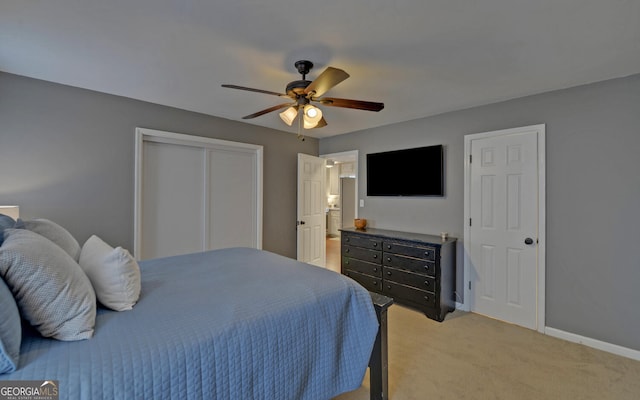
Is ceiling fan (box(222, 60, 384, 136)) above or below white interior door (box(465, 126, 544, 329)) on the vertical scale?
above

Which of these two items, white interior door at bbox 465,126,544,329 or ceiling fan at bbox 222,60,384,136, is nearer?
ceiling fan at bbox 222,60,384,136

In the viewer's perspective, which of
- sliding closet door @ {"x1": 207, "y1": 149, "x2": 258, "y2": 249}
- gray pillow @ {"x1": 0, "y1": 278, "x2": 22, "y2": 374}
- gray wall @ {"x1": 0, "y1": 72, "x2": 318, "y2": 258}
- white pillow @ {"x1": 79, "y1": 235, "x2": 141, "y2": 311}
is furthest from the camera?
sliding closet door @ {"x1": 207, "y1": 149, "x2": 258, "y2": 249}

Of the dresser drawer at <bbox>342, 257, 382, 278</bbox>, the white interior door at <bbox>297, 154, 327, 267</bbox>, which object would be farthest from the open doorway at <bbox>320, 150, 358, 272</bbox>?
the dresser drawer at <bbox>342, 257, 382, 278</bbox>

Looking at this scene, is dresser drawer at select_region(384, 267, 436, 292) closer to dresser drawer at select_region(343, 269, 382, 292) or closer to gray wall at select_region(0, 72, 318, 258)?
dresser drawer at select_region(343, 269, 382, 292)

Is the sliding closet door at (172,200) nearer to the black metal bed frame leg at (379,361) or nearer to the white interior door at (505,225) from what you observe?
the black metal bed frame leg at (379,361)

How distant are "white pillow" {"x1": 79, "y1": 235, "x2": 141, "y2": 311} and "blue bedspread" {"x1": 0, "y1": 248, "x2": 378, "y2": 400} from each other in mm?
52

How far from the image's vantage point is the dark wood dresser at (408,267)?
319cm

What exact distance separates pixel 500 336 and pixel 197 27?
3.68 metres

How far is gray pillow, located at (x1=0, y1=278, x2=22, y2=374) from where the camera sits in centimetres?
85

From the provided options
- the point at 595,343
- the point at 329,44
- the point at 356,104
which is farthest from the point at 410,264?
the point at 329,44

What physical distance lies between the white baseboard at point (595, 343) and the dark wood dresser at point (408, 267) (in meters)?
0.97

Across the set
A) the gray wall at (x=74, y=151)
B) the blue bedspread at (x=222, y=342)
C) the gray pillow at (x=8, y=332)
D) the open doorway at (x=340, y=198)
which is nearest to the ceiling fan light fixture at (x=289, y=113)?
the blue bedspread at (x=222, y=342)

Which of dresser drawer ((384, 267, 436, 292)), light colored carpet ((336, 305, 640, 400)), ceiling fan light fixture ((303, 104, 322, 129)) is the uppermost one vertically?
ceiling fan light fixture ((303, 104, 322, 129))

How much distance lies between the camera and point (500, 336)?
2789 millimetres
